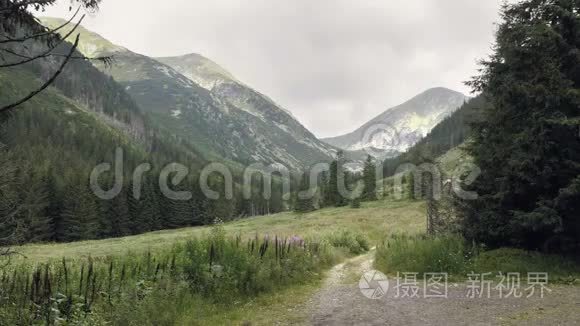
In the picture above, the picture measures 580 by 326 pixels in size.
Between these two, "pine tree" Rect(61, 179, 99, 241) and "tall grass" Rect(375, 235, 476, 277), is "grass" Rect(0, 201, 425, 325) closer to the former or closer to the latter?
"tall grass" Rect(375, 235, 476, 277)

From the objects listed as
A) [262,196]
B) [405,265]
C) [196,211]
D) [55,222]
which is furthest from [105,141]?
[405,265]

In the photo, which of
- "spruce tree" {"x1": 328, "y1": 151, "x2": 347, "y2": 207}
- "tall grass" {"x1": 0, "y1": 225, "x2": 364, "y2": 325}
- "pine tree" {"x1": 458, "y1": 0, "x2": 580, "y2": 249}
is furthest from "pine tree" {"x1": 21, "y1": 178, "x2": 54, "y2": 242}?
"pine tree" {"x1": 458, "y1": 0, "x2": 580, "y2": 249}

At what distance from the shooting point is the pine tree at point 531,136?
13477 millimetres

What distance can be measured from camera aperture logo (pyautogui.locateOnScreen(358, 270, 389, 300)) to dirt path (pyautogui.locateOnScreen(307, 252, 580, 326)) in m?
0.25

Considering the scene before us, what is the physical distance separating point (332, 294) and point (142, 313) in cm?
608

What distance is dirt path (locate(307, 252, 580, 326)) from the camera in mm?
9430

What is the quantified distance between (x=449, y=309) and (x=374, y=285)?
12.2 feet

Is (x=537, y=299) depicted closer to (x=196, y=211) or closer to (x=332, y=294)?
(x=332, y=294)

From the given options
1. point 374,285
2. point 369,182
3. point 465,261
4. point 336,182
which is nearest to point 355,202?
point 336,182

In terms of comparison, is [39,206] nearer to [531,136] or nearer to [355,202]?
[355,202]

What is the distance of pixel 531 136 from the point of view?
13703 mm

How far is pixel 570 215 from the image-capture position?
13633 mm

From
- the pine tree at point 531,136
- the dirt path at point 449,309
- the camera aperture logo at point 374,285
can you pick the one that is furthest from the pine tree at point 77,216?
the pine tree at point 531,136

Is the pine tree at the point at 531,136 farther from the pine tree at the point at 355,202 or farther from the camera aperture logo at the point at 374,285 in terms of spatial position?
the pine tree at the point at 355,202
